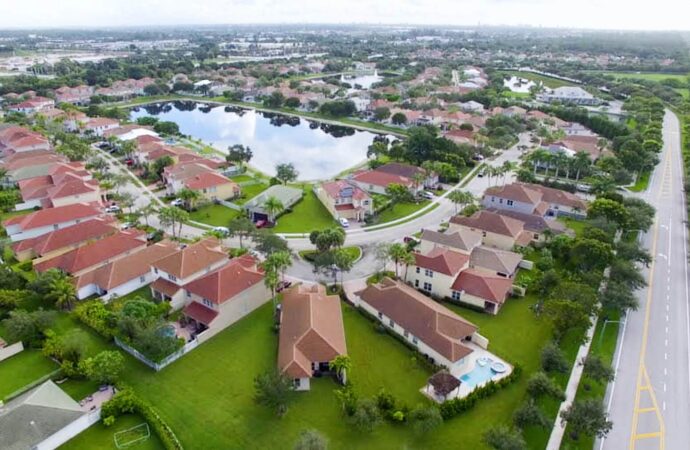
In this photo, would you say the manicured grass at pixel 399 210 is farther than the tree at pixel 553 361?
Yes

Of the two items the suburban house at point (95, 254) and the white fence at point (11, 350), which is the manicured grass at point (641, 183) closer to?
the suburban house at point (95, 254)

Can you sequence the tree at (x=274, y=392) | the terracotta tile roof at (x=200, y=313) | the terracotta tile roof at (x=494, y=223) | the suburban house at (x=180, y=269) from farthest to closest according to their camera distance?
the terracotta tile roof at (x=494, y=223), the suburban house at (x=180, y=269), the terracotta tile roof at (x=200, y=313), the tree at (x=274, y=392)

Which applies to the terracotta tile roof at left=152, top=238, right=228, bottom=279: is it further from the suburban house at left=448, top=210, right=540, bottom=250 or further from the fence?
the suburban house at left=448, top=210, right=540, bottom=250

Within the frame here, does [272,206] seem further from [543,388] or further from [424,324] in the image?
[543,388]

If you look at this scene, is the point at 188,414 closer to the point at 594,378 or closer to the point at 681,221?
the point at 594,378

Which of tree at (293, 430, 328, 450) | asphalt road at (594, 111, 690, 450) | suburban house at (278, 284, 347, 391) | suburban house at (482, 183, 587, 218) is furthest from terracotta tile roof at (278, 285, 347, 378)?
suburban house at (482, 183, 587, 218)

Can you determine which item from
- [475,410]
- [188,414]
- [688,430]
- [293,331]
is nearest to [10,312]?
[188,414]

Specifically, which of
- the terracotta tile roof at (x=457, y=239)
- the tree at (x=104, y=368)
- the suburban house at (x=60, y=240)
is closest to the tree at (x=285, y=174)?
the suburban house at (x=60, y=240)
